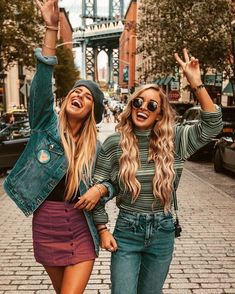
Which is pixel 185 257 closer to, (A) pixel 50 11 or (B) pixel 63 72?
(A) pixel 50 11

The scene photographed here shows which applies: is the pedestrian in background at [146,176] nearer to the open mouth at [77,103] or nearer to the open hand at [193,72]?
the open hand at [193,72]

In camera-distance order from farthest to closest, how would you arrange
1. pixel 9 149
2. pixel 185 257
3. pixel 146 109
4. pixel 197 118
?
pixel 197 118 → pixel 9 149 → pixel 185 257 → pixel 146 109

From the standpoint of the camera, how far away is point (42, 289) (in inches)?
166

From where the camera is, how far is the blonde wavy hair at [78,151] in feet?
8.07

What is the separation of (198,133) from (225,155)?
9.40 m

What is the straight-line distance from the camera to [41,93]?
2.45 meters

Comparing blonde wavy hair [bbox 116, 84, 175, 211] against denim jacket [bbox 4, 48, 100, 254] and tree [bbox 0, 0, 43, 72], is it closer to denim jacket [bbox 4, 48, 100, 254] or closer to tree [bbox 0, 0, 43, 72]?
denim jacket [bbox 4, 48, 100, 254]

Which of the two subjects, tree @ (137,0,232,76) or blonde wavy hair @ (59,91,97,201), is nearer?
blonde wavy hair @ (59,91,97,201)

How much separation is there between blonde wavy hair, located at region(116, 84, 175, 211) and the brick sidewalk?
2125 millimetres

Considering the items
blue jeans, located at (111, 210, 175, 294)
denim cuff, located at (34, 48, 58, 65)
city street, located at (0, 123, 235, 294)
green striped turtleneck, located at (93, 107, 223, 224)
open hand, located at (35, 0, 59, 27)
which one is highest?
open hand, located at (35, 0, 59, 27)

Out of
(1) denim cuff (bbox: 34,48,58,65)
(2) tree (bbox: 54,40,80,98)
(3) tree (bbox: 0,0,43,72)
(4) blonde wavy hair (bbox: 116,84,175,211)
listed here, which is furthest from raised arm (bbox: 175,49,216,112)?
(2) tree (bbox: 54,40,80,98)

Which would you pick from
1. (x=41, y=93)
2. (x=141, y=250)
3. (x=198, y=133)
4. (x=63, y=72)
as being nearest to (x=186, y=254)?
(x=141, y=250)

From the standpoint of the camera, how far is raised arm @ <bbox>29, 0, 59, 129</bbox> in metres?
2.43

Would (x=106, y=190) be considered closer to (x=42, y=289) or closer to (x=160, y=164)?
(x=160, y=164)
